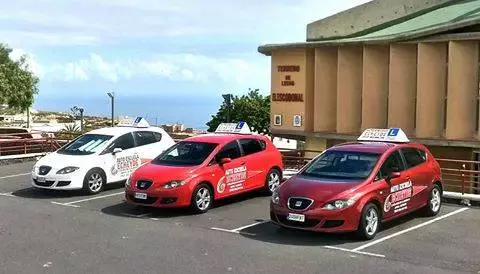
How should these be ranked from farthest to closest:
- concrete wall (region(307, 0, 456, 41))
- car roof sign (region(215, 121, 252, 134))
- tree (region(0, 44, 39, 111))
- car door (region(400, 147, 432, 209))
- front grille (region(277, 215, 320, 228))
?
1. tree (region(0, 44, 39, 111))
2. concrete wall (region(307, 0, 456, 41))
3. car roof sign (region(215, 121, 252, 134))
4. car door (region(400, 147, 432, 209))
5. front grille (region(277, 215, 320, 228))

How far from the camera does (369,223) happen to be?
32.3 ft

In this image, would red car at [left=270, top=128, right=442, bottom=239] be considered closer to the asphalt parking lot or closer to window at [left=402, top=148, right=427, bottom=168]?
window at [left=402, top=148, right=427, bottom=168]

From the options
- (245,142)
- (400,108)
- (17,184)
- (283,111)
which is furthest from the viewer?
(283,111)

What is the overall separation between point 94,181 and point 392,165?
723 cm

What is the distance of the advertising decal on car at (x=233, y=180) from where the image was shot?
41.6ft

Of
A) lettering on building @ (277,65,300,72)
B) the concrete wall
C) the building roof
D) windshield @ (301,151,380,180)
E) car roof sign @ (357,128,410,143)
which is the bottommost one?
windshield @ (301,151,380,180)

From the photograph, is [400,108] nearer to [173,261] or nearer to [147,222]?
[147,222]

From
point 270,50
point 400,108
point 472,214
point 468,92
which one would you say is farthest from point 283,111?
point 472,214

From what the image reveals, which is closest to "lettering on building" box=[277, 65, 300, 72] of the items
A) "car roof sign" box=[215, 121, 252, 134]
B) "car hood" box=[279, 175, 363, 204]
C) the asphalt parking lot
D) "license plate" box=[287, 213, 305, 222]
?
"car roof sign" box=[215, 121, 252, 134]

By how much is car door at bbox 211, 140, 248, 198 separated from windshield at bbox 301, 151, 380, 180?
2.20m

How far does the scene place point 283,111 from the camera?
24.2m

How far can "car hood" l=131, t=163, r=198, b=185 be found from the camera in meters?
11.9

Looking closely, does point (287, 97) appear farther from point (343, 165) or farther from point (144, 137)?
point (343, 165)

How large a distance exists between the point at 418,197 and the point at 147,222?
4953mm
